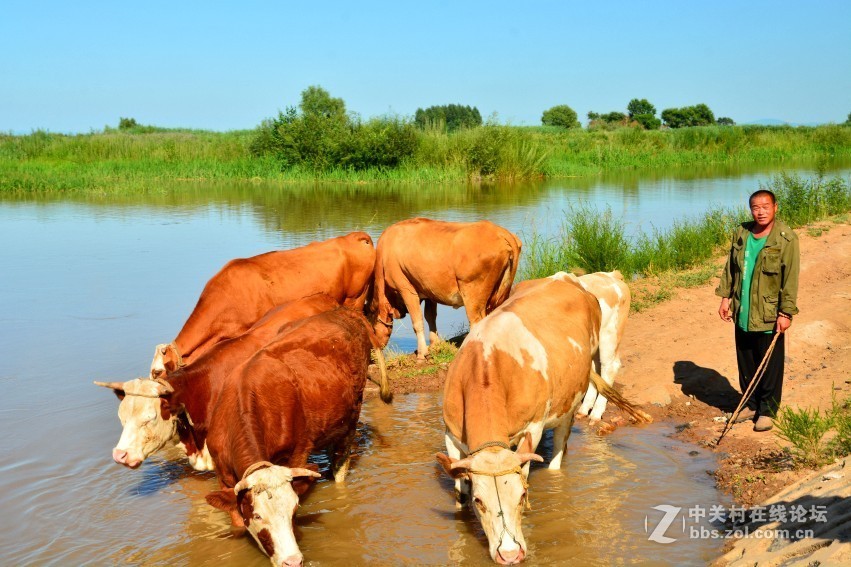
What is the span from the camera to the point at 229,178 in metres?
40.2

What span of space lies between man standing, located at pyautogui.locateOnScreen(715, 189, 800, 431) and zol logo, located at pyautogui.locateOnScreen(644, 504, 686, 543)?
5.32 feet

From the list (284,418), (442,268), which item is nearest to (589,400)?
(442,268)

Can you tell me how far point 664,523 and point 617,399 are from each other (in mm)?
1735

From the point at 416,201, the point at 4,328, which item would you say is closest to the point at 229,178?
the point at 416,201

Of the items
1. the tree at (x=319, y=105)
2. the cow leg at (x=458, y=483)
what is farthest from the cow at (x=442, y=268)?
the tree at (x=319, y=105)

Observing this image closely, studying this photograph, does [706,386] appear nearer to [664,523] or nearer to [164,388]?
[664,523]

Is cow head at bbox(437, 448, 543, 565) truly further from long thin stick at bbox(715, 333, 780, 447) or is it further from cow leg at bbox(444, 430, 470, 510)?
long thin stick at bbox(715, 333, 780, 447)

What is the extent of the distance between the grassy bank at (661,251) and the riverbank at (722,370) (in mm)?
813

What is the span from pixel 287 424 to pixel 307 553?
0.97 m

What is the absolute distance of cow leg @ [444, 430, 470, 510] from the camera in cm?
605

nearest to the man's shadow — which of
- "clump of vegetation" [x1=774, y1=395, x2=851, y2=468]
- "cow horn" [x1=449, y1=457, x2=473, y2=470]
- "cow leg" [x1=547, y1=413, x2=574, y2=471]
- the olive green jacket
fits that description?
the olive green jacket

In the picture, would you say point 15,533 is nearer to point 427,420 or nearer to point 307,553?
point 307,553

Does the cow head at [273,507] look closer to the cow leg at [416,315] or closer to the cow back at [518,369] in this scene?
the cow back at [518,369]

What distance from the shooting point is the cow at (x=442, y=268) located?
1037 centimetres
